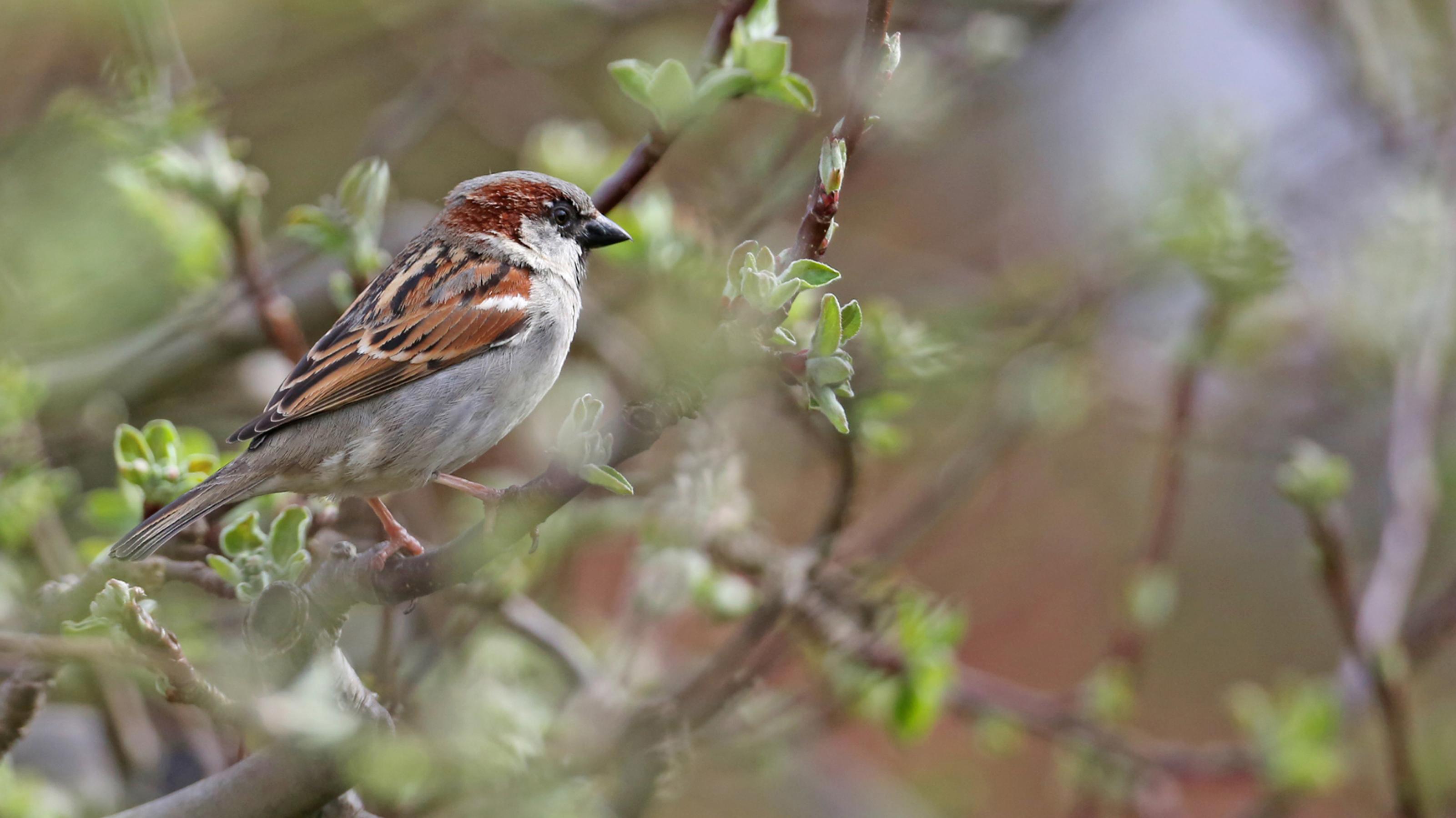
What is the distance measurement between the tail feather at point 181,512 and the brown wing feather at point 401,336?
20cm

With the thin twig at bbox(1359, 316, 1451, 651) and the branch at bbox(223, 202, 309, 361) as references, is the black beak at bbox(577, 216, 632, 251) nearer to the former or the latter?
the branch at bbox(223, 202, 309, 361)

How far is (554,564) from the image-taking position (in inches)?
108

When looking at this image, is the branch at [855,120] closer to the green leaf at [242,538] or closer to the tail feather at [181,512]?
the green leaf at [242,538]

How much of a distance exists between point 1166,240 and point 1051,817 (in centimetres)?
341

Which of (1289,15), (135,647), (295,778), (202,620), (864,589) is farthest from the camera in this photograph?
(1289,15)

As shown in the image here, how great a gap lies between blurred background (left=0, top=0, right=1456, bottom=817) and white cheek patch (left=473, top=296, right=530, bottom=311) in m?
0.26

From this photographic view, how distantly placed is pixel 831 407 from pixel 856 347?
1.22m

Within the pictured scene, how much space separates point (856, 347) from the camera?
7.85 ft

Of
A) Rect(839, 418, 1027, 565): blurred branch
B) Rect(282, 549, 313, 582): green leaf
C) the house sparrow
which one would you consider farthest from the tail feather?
Rect(839, 418, 1027, 565): blurred branch

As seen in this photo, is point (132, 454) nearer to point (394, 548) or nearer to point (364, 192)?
point (394, 548)

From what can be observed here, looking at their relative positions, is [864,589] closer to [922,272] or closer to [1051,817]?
[922,272]

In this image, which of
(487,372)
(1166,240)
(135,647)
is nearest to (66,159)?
(487,372)

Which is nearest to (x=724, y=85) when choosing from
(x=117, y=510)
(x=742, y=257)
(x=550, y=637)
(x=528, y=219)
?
(x=742, y=257)

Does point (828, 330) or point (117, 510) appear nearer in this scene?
point (828, 330)
